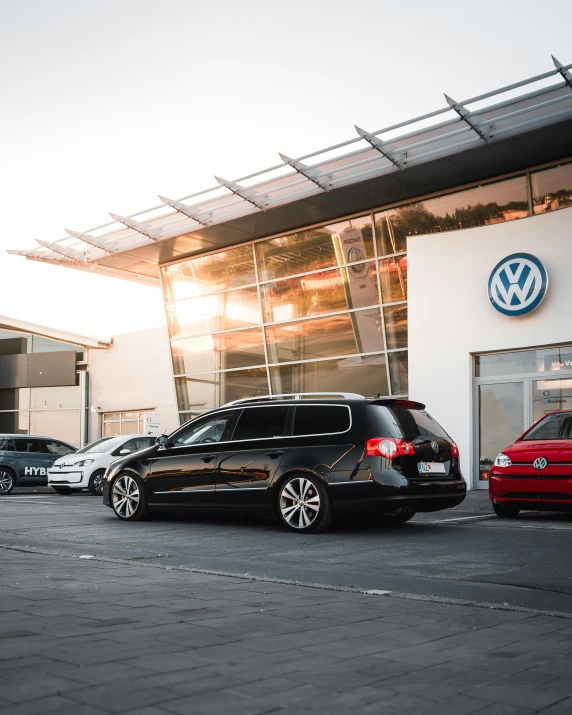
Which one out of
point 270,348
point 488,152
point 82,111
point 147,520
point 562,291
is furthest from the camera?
point 270,348

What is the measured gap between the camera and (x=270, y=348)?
82.8 ft

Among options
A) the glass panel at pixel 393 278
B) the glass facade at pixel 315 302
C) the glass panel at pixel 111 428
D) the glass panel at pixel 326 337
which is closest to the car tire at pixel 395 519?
the glass facade at pixel 315 302

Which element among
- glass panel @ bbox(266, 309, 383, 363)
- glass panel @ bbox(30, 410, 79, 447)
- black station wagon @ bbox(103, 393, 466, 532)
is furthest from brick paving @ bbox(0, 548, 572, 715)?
glass panel @ bbox(30, 410, 79, 447)

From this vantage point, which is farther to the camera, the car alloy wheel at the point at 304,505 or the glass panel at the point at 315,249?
the glass panel at the point at 315,249

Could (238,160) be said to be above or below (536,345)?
above

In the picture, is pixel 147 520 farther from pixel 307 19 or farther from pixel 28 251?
pixel 28 251

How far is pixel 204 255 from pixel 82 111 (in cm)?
1295

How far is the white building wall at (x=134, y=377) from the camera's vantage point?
30469 mm

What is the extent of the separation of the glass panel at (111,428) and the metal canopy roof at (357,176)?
799 centimetres

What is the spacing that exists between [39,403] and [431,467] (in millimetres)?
28670

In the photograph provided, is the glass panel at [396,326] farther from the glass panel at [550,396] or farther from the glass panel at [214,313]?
the glass panel at [550,396]

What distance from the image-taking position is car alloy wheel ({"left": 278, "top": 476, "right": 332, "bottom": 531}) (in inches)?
376


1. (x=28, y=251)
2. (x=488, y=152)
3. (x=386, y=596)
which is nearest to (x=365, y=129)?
(x=488, y=152)

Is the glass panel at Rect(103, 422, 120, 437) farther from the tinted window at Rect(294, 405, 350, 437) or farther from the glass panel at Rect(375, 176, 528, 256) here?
the tinted window at Rect(294, 405, 350, 437)
